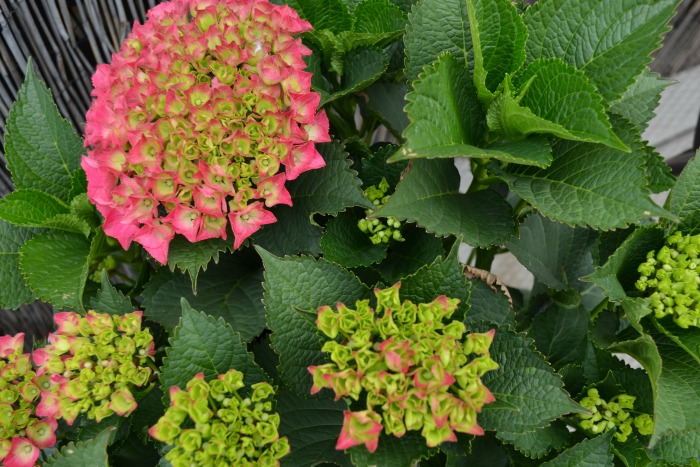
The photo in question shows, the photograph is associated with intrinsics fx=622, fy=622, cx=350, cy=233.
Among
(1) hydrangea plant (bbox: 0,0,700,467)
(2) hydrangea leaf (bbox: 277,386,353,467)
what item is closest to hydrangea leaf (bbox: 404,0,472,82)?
(1) hydrangea plant (bbox: 0,0,700,467)

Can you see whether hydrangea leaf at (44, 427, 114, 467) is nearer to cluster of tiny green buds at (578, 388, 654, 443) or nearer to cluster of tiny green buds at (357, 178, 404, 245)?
cluster of tiny green buds at (357, 178, 404, 245)

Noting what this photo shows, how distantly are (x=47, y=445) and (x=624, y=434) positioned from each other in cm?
52

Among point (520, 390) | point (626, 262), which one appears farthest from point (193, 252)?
point (626, 262)

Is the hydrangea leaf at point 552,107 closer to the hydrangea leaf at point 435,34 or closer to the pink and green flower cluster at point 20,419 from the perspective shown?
the hydrangea leaf at point 435,34

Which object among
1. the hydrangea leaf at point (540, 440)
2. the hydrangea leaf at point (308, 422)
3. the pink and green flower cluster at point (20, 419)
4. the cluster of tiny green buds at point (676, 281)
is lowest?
the hydrangea leaf at point (540, 440)

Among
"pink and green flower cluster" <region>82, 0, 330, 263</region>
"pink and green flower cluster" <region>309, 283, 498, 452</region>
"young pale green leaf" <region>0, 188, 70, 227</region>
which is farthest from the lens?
"young pale green leaf" <region>0, 188, 70, 227</region>

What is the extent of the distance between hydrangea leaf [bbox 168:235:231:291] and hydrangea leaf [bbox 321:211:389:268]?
0.10 metres

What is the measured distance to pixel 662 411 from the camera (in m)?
0.52

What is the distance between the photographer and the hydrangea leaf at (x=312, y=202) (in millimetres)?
586

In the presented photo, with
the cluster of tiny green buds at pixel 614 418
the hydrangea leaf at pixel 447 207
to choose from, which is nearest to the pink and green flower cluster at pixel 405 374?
the hydrangea leaf at pixel 447 207

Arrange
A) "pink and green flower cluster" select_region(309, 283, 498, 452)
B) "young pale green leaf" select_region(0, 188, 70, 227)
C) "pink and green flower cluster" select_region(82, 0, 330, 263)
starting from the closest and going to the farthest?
"pink and green flower cluster" select_region(309, 283, 498, 452) < "pink and green flower cluster" select_region(82, 0, 330, 263) < "young pale green leaf" select_region(0, 188, 70, 227)

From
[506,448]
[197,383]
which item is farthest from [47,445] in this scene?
[506,448]

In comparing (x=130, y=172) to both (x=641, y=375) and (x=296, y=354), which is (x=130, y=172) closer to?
(x=296, y=354)

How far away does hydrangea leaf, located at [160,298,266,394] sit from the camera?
1.66ft
